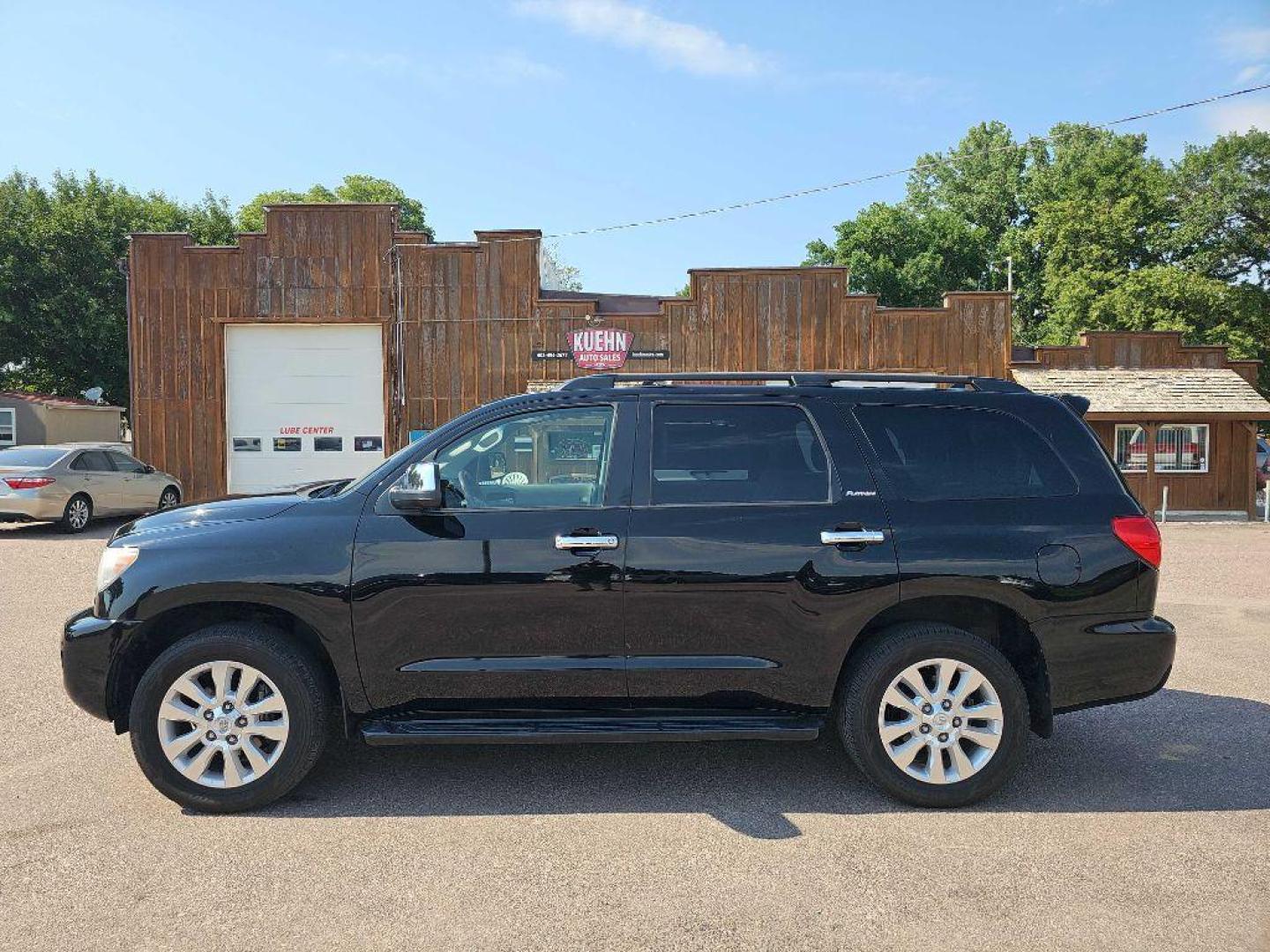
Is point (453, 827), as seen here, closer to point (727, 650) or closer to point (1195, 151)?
point (727, 650)

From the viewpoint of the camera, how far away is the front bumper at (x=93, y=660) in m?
4.05

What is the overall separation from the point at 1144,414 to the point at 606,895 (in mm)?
20775

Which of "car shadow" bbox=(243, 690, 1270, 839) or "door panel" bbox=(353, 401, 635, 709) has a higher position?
"door panel" bbox=(353, 401, 635, 709)

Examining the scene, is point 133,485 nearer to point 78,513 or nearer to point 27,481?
point 78,513

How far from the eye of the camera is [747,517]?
164 inches

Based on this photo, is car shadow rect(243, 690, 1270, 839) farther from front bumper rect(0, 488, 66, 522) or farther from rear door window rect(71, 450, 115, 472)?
rear door window rect(71, 450, 115, 472)

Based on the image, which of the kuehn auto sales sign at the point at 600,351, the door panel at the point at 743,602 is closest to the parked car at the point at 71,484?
the kuehn auto sales sign at the point at 600,351

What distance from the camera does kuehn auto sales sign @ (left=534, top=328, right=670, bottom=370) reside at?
2016cm

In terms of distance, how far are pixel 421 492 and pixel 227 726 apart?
1.33 meters

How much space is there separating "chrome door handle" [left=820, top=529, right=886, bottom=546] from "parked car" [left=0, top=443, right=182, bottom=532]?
1348 centimetres

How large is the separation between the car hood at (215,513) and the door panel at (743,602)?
1652 mm

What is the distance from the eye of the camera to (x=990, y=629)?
4.41 metres

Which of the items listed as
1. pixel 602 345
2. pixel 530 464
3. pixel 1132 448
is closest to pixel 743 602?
pixel 530 464

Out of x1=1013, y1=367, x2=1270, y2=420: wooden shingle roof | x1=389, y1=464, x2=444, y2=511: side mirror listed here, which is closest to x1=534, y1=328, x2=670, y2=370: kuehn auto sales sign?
x1=1013, y1=367, x2=1270, y2=420: wooden shingle roof
